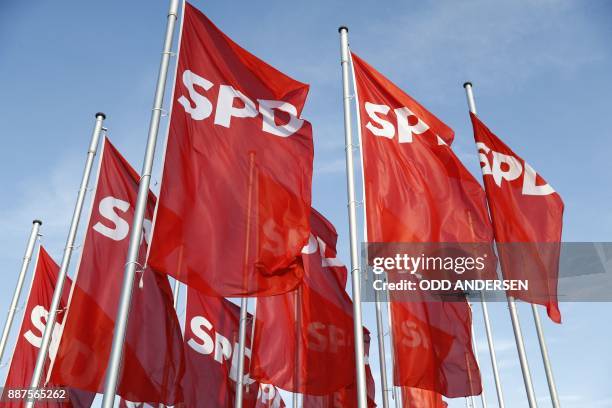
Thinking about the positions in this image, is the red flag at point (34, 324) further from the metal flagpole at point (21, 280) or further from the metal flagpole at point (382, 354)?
the metal flagpole at point (382, 354)

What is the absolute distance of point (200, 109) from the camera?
32.6 feet

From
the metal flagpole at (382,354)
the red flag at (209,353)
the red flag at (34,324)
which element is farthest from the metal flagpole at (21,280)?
the metal flagpole at (382,354)

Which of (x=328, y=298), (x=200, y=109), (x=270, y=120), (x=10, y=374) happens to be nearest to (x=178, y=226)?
(x=200, y=109)

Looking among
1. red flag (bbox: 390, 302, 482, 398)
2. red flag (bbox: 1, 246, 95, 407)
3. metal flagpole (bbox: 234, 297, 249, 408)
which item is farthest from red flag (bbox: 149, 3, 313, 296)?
red flag (bbox: 1, 246, 95, 407)

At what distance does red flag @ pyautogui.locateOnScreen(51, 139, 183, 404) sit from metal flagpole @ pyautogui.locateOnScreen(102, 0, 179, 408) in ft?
11.7

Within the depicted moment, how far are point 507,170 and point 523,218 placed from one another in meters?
1.27

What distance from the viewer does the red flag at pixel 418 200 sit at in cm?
1123

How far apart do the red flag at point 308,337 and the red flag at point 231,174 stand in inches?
170

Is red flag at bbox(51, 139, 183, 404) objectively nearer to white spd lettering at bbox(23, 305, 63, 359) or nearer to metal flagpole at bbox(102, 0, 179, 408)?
metal flagpole at bbox(102, 0, 179, 408)

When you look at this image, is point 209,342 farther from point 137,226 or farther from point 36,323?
point 137,226

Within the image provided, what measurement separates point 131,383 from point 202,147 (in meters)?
5.29

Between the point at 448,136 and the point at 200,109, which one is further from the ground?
the point at 448,136

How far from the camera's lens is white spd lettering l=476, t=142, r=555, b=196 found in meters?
13.3

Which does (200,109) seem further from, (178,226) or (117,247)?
(117,247)
